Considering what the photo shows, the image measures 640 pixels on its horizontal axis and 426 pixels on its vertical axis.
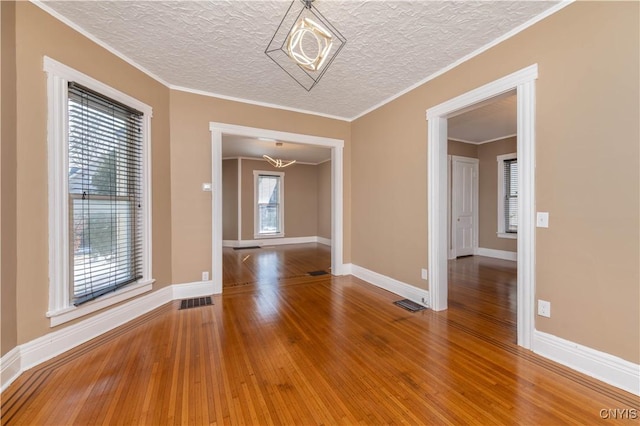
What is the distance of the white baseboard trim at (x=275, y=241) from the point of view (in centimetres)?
784

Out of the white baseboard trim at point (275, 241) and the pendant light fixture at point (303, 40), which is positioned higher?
the pendant light fixture at point (303, 40)

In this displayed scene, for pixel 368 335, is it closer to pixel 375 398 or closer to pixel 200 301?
pixel 375 398

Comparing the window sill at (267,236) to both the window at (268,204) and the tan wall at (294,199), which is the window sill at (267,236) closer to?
the window at (268,204)

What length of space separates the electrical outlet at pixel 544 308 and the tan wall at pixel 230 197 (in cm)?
722

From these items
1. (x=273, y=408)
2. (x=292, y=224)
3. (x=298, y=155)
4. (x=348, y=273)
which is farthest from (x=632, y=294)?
(x=292, y=224)

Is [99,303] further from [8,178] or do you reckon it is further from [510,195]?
[510,195]

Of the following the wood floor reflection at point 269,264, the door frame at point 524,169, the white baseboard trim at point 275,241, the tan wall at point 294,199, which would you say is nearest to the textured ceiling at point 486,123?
the door frame at point 524,169

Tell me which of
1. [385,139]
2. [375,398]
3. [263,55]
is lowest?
[375,398]

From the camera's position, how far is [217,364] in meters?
1.97

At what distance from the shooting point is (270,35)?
2.28 m

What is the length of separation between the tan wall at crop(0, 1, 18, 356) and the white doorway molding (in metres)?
1.82

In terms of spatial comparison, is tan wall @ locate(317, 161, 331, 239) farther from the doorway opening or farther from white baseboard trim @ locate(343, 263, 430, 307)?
white baseboard trim @ locate(343, 263, 430, 307)

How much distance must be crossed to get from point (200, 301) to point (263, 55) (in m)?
2.97

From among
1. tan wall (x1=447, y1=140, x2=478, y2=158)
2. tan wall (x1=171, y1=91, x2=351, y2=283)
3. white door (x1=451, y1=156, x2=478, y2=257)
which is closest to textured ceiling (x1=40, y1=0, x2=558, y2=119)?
tan wall (x1=171, y1=91, x2=351, y2=283)
